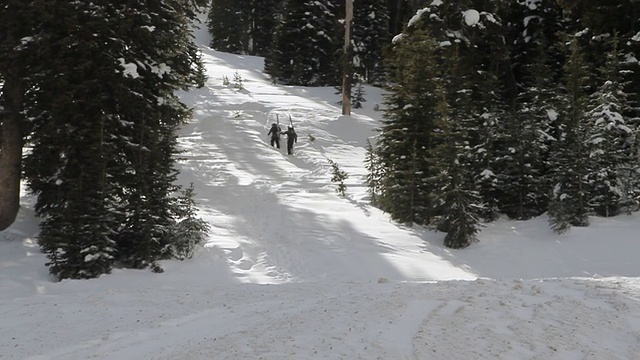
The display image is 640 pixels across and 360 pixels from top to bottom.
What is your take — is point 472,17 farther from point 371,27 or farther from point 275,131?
point 371,27

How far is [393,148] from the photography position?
53.5 feet

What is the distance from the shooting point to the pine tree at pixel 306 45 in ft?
128

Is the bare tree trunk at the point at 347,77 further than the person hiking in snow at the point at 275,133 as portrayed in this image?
Yes

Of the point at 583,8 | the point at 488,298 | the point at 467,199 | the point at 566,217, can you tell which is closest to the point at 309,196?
the point at 467,199

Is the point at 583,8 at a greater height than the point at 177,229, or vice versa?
the point at 583,8

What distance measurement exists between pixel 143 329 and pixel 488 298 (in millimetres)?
4172

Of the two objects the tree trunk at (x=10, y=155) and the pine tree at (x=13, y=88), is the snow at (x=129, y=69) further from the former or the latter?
the tree trunk at (x=10, y=155)

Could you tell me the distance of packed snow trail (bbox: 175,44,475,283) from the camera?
12.8 meters

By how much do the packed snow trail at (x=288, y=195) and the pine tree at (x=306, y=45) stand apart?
3.88 metres

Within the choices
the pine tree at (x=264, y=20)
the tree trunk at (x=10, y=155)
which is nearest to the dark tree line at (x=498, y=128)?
the tree trunk at (x=10, y=155)

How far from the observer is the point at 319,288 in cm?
879

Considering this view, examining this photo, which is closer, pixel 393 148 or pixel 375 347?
pixel 375 347

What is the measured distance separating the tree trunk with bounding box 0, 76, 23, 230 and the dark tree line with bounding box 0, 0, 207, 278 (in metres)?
0.05

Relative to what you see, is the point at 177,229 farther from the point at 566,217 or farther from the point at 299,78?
the point at 299,78
